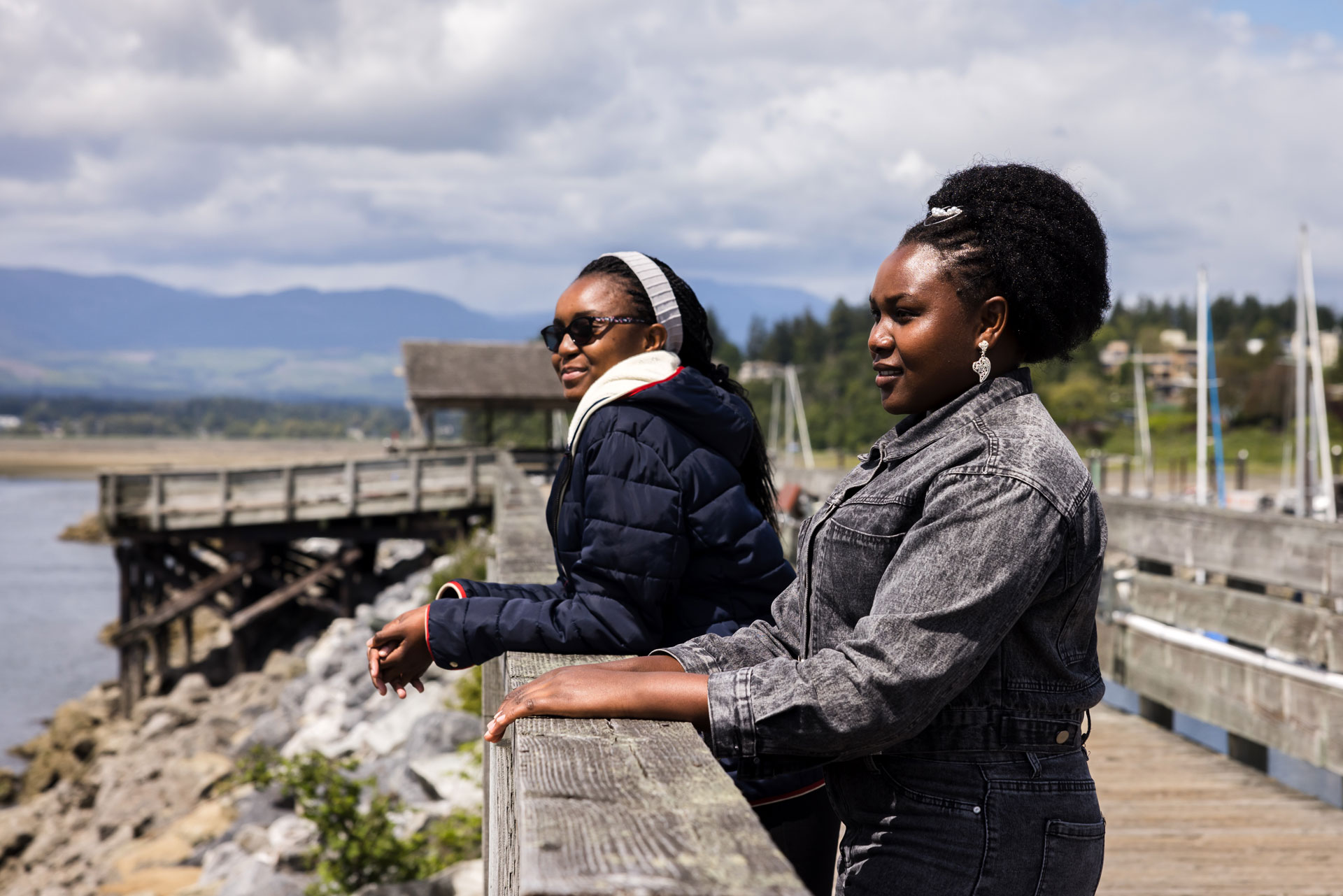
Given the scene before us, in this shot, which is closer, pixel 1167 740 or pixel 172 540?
pixel 1167 740

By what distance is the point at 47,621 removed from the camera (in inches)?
1163

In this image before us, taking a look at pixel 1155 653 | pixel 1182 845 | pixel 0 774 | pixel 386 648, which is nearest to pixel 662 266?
pixel 386 648

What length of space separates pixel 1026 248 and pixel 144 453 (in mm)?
149057

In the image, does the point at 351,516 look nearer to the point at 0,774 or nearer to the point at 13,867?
the point at 0,774

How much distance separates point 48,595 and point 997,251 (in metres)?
36.8

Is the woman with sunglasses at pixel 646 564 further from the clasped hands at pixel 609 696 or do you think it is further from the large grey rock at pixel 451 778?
the large grey rock at pixel 451 778

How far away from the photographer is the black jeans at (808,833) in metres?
2.43

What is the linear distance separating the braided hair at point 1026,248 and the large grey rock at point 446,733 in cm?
631

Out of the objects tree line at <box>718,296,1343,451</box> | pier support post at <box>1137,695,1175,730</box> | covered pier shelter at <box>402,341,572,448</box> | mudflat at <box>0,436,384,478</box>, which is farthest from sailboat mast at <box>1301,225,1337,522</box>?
mudflat at <box>0,436,384,478</box>

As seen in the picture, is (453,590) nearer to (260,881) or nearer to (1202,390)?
(260,881)

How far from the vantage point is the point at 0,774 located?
1494 centimetres

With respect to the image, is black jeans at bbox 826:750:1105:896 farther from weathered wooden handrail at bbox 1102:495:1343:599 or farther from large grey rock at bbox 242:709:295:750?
large grey rock at bbox 242:709:295:750

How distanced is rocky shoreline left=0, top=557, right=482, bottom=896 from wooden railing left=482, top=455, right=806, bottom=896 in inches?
139

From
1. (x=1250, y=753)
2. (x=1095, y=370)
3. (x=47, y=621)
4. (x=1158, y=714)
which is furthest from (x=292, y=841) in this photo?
(x=1095, y=370)
